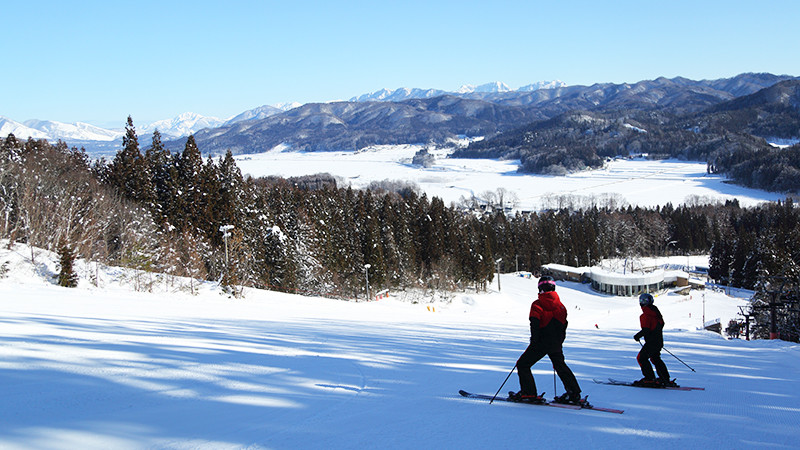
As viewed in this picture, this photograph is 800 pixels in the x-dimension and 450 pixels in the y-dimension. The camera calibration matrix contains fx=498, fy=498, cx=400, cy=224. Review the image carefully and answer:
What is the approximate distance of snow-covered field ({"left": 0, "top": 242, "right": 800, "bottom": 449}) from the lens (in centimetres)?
459

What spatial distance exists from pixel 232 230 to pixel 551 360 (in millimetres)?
33788

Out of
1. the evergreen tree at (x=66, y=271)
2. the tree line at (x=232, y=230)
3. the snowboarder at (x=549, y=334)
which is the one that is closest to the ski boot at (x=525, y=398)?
the snowboarder at (x=549, y=334)

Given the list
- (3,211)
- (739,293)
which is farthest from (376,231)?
(739,293)

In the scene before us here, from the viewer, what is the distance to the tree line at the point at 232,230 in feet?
84.7

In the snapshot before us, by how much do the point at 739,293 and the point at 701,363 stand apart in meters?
56.3

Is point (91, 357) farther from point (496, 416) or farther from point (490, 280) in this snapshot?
point (490, 280)

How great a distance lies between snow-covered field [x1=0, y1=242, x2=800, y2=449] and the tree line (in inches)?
614

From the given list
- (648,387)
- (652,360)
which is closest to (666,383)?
(648,387)

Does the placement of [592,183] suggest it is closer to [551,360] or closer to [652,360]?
[652,360]

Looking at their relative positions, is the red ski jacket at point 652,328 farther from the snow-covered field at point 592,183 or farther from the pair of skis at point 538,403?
the snow-covered field at point 592,183

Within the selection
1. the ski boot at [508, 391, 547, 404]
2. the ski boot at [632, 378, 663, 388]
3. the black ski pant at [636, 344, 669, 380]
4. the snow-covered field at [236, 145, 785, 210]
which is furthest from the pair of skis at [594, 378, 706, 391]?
the snow-covered field at [236, 145, 785, 210]

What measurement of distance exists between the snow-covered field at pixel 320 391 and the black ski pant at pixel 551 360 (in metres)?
0.32

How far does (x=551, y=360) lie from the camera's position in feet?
19.0

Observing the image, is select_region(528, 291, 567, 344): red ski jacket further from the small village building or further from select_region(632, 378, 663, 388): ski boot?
the small village building
